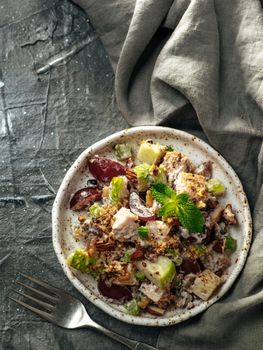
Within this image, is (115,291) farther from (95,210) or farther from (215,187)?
(215,187)

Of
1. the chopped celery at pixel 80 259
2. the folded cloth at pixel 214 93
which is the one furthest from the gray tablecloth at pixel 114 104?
the chopped celery at pixel 80 259

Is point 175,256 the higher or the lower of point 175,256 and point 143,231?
the lower

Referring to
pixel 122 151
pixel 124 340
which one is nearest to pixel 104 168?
pixel 122 151

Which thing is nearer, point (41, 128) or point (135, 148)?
point (135, 148)

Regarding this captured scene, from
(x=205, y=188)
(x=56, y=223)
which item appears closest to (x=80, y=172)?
(x=56, y=223)

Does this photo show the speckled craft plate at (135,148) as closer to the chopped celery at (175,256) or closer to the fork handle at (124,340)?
the fork handle at (124,340)

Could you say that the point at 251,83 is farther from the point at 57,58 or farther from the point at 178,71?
the point at 57,58

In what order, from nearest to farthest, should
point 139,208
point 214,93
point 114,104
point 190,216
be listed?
point 190,216 → point 139,208 → point 214,93 → point 114,104
